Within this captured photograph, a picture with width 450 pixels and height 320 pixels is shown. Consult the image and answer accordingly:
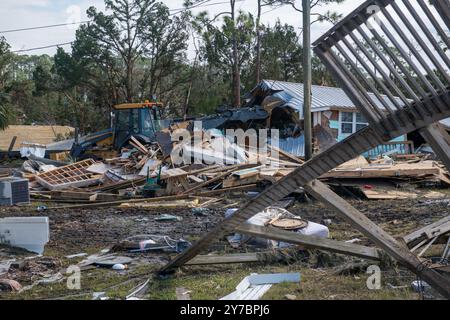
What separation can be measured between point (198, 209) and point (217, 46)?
A: 87.9 feet

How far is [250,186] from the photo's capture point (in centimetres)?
1430

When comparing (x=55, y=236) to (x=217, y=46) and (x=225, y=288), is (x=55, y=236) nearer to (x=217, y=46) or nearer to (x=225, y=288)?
(x=225, y=288)

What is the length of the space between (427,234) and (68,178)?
41.4 ft

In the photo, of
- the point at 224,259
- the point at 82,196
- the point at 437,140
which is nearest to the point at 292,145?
the point at 82,196

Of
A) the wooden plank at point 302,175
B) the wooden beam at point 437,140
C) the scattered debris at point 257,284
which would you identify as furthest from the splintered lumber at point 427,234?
the wooden beam at point 437,140

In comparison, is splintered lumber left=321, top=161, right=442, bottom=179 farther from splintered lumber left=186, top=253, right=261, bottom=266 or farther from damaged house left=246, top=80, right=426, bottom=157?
splintered lumber left=186, top=253, right=261, bottom=266

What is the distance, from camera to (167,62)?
40094mm

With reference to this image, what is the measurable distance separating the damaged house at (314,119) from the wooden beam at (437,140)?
1730cm

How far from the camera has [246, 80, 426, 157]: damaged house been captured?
22094mm

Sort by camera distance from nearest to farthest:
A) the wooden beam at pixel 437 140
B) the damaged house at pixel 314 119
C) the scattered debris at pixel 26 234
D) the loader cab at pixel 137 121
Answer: the wooden beam at pixel 437 140, the scattered debris at pixel 26 234, the loader cab at pixel 137 121, the damaged house at pixel 314 119

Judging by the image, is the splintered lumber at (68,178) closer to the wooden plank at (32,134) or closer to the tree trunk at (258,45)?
the tree trunk at (258,45)

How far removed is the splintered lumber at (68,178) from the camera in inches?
620

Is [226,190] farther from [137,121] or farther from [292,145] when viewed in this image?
[137,121]
